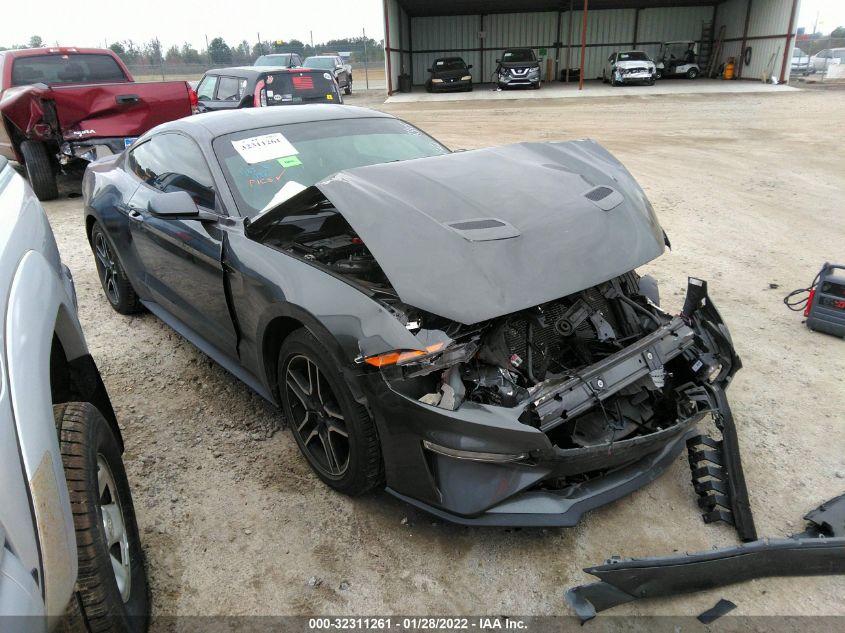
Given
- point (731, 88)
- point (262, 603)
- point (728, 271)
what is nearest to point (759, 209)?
point (728, 271)

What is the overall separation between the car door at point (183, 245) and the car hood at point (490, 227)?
500mm

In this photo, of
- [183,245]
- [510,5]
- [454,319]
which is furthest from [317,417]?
[510,5]

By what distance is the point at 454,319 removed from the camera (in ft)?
7.13

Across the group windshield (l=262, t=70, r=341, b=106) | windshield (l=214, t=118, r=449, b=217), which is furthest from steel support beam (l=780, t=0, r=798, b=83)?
windshield (l=214, t=118, r=449, b=217)

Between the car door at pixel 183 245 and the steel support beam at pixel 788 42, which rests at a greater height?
the steel support beam at pixel 788 42

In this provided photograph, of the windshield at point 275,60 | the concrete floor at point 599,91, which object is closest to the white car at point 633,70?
the concrete floor at point 599,91

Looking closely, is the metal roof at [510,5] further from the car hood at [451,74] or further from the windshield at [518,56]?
the car hood at [451,74]

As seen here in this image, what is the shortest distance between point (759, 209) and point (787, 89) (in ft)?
62.1

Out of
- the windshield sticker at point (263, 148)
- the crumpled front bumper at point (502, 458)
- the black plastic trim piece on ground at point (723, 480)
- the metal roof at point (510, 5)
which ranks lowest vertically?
the black plastic trim piece on ground at point (723, 480)

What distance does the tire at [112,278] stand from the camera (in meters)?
4.50

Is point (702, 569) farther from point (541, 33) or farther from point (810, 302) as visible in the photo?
point (541, 33)

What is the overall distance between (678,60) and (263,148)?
30494 millimetres

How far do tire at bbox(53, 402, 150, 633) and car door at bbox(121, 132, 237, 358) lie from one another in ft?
3.79

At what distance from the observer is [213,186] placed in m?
3.21
